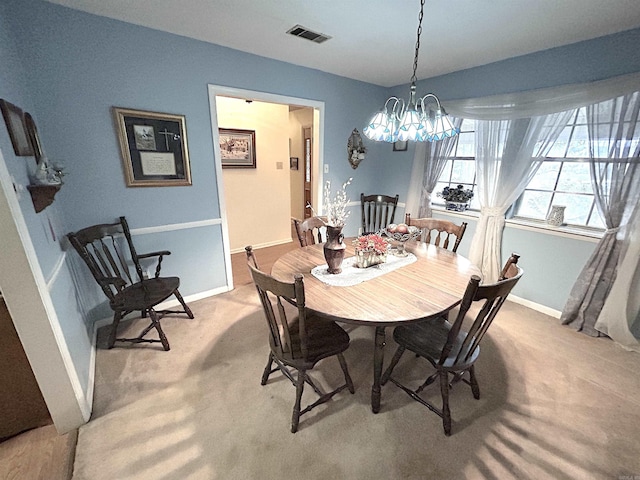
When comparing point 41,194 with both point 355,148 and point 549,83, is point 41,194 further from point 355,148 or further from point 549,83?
point 549,83

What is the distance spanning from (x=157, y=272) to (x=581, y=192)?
3869 millimetres

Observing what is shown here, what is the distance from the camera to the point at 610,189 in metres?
2.09

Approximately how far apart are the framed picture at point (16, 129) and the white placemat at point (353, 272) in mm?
1732

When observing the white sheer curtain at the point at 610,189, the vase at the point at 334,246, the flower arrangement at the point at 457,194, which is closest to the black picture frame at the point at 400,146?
the flower arrangement at the point at 457,194

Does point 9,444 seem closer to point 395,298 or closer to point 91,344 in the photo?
point 91,344

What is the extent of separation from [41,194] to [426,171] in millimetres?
3526

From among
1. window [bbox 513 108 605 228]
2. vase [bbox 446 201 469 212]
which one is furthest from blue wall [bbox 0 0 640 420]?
vase [bbox 446 201 469 212]

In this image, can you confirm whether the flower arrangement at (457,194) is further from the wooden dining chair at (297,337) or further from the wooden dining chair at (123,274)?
the wooden dining chair at (123,274)

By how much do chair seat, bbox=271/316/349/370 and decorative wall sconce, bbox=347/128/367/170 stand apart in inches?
98.9

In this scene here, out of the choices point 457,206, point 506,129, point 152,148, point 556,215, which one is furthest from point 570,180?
point 152,148

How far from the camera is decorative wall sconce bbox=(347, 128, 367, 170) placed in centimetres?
351

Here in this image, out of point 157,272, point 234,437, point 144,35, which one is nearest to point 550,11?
point 144,35

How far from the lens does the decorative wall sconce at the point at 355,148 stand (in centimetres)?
351

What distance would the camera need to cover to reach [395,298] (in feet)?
4.61
